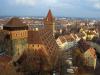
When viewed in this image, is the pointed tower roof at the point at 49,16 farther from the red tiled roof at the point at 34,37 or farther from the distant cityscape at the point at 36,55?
the red tiled roof at the point at 34,37

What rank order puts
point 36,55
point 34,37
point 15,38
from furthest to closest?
1. point 34,37
2. point 15,38
3. point 36,55

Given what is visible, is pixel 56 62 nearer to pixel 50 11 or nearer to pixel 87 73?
pixel 87 73

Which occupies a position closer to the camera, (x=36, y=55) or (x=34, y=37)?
(x=36, y=55)

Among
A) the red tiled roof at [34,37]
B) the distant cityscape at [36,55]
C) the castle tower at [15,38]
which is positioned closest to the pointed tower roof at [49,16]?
the distant cityscape at [36,55]

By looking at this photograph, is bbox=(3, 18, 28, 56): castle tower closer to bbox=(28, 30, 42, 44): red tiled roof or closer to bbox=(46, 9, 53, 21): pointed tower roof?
bbox=(28, 30, 42, 44): red tiled roof

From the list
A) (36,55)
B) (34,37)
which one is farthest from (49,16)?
(36,55)

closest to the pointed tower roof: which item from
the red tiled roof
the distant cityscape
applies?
the distant cityscape

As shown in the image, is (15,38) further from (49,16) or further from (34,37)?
(49,16)

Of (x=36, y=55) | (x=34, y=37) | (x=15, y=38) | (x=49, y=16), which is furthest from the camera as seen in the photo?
(x=49, y=16)

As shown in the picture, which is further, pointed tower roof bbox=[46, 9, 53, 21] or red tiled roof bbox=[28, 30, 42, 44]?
pointed tower roof bbox=[46, 9, 53, 21]

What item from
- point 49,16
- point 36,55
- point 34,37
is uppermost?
point 49,16
